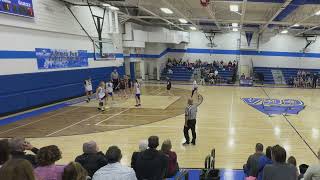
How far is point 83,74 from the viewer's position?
60.3 feet

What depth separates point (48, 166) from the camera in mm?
3105

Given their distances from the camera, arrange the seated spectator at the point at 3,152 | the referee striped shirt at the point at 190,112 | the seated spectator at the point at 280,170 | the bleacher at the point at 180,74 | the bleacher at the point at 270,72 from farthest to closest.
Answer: the bleacher at the point at 180,74 → the bleacher at the point at 270,72 → the referee striped shirt at the point at 190,112 → the seated spectator at the point at 280,170 → the seated spectator at the point at 3,152

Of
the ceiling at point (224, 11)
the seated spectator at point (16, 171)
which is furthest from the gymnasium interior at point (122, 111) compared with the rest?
the ceiling at point (224, 11)

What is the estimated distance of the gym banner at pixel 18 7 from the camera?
11.9 m

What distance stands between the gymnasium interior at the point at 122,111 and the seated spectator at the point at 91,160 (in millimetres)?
16

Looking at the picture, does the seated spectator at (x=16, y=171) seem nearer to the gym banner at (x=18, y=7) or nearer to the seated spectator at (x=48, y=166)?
the seated spectator at (x=48, y=166)

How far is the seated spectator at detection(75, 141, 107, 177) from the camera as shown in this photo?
3.79m

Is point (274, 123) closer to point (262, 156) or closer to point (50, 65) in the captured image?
point (262, 156)

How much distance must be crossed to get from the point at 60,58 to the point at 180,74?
17.8 metres

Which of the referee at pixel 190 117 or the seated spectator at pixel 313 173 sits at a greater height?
the seated spectator at pixel 313 173

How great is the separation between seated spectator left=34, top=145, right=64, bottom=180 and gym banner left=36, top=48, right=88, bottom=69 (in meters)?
12.4

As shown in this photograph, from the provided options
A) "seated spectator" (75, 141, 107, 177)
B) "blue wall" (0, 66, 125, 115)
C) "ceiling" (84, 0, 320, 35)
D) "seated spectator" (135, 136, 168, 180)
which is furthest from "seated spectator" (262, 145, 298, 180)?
"blue wall" (0, 66, 125, 115)

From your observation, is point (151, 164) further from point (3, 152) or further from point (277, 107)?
point (277, 107)

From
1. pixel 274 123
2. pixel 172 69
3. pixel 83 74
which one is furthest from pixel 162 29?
pixel 274 123
